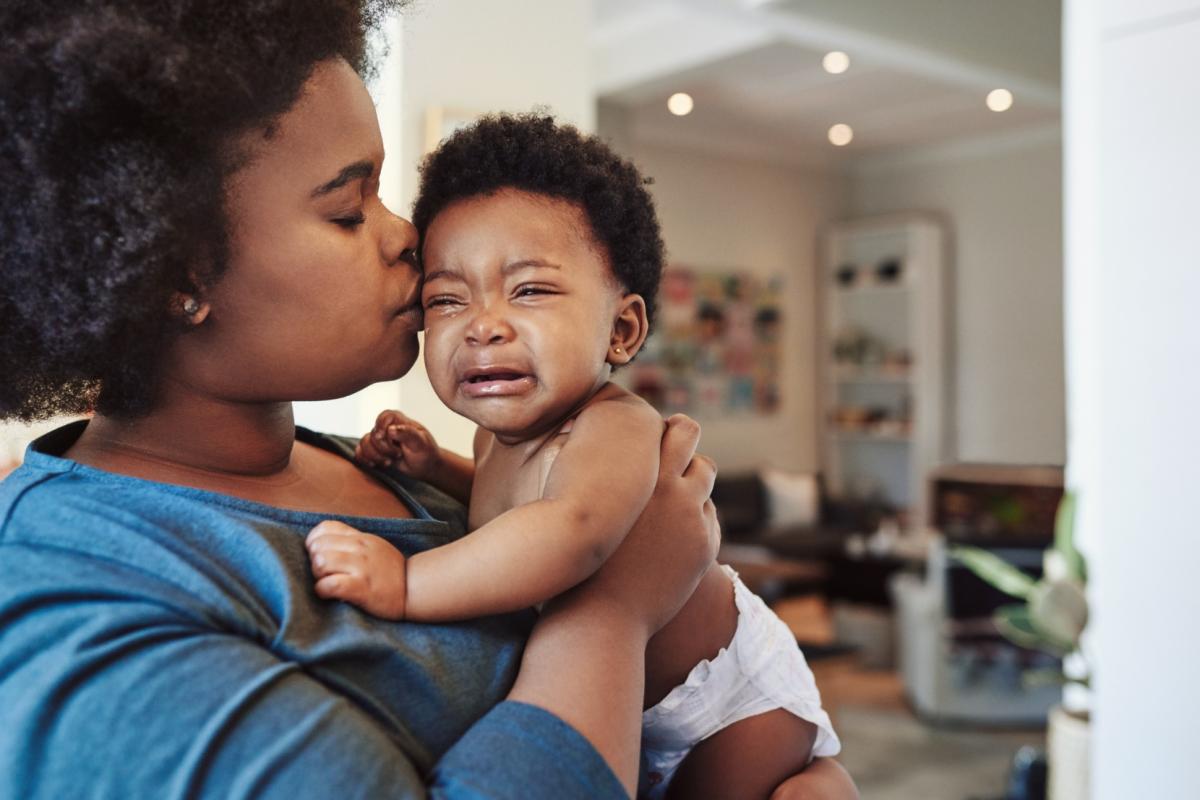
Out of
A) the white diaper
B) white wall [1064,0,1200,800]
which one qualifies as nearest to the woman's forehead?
the white diaper

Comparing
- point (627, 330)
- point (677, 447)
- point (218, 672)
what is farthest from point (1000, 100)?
point (218, 672)

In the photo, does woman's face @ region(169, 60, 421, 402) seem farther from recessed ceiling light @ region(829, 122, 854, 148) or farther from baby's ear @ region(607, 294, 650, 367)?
recessed ceiling light @ region(829, 122, 854, 148)

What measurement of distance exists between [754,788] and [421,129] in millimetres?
A: 1710

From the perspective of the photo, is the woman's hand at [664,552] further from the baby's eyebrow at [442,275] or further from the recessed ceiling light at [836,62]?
the recessed ceiling light at [836,62]

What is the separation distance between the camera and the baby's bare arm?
804mm

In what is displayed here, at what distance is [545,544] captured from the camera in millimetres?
816

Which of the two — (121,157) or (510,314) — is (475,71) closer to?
(510,314)

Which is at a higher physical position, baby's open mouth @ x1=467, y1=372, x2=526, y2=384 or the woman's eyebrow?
the woman's eyebrow

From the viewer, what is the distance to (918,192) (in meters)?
8.59

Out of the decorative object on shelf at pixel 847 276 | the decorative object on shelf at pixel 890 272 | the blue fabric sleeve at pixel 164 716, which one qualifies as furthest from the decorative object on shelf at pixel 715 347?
the blue fabric sleeve at pixel 164 716

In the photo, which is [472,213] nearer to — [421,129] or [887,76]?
[421,129]

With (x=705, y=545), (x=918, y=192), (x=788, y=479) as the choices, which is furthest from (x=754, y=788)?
(x=918, y=192)

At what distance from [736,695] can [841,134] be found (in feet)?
24.8

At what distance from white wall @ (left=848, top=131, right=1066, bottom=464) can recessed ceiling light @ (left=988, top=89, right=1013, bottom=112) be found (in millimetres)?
803
